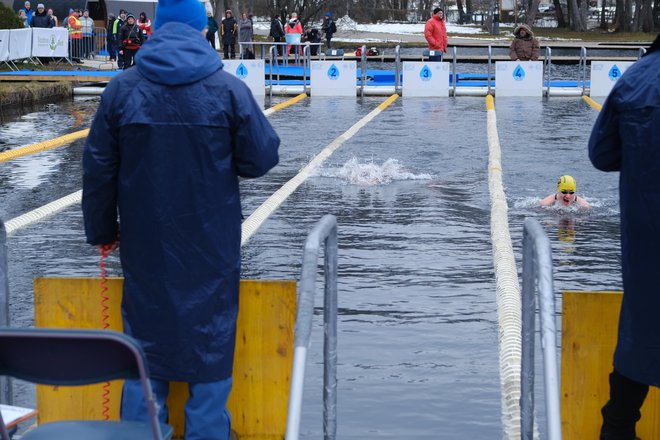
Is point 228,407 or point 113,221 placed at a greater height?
point 113,221

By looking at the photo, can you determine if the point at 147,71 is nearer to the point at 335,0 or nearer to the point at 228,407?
the point at 228,407

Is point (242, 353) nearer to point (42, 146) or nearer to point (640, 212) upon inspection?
point (640, 212)

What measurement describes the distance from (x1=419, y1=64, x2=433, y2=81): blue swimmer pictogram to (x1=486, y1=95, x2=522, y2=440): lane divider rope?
13433 mm

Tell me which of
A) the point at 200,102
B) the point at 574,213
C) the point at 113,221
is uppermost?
the point at 200,102

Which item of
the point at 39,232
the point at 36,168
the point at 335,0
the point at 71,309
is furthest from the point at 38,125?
the point at 335,0

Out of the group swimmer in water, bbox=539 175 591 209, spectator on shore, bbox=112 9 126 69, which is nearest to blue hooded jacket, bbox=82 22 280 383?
swimmer in water, bbox=539 175 591 209

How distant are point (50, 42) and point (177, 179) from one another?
1229 inches

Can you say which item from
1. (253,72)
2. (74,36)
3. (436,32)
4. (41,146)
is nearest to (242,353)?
(41,146)

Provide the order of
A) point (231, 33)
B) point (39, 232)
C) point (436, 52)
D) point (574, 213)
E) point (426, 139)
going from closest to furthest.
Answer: point (39, 232) → point (574, 213) → point (426, 139) → point (436, 52) → point (231, 33)

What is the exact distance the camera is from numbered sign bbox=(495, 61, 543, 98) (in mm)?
27139

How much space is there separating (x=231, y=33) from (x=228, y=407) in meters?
32.6

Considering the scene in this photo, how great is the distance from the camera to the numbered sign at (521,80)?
89.0 ft

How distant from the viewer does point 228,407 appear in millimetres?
5348

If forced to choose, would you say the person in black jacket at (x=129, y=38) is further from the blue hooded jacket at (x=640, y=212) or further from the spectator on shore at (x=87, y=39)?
the blue hooded jacket at (x=640, y=212)
